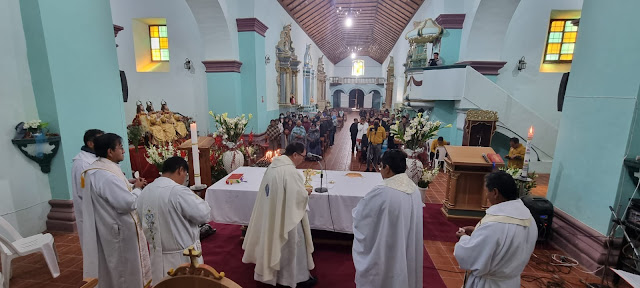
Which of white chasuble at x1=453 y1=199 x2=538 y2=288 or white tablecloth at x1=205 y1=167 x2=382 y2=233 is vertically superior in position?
white chasuble at x1=453 y1=199 x2=538 y2=288

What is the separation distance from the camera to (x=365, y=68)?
36.3m

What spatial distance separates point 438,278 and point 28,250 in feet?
15.2

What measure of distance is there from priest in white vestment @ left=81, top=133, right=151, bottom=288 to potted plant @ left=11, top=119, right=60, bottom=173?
2177 mm

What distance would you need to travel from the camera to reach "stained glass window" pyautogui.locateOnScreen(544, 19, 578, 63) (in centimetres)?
916

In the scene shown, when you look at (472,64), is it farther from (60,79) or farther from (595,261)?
(60,79)

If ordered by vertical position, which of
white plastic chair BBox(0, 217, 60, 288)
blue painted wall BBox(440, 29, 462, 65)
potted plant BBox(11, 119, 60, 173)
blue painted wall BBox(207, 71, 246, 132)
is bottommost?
white plastic chair BBox(0, 217, 60, 288)

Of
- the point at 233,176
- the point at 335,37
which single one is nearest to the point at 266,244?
the point at 233,176

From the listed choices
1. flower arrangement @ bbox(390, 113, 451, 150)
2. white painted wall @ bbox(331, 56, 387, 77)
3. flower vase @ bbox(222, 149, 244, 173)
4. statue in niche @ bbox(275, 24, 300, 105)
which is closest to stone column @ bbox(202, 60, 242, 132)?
flower vase @ bbox(222, 149, 244, 173)

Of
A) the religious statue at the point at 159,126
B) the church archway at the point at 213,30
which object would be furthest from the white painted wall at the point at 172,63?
the religious statue at the point at 159,126

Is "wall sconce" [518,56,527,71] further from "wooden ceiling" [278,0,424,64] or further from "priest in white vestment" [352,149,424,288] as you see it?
"priest in white vestment" [352,149,424,288]

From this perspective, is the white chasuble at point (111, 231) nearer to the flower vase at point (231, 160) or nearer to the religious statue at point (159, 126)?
the flower vase at point (231, 160)

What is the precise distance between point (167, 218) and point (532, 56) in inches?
441

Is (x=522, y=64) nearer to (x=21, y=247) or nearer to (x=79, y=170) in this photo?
(x=79, y=170)

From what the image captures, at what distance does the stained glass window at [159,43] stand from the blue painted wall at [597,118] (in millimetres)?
11876
